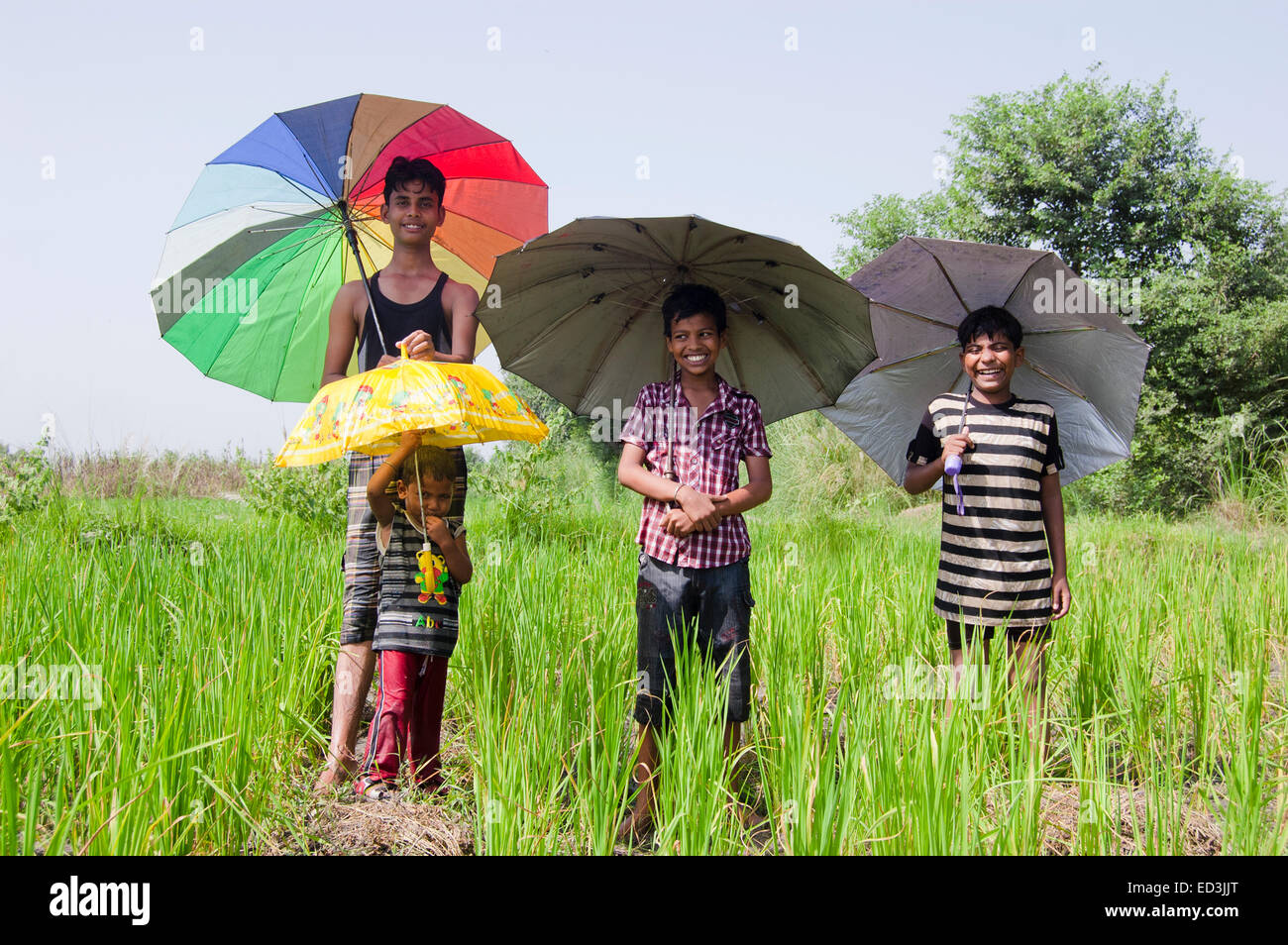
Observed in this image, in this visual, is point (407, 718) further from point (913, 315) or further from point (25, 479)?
point (25, 479)

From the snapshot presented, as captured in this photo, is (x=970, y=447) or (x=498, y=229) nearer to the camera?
(x=970, y=447)

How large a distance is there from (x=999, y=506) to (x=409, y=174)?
88.7 inches

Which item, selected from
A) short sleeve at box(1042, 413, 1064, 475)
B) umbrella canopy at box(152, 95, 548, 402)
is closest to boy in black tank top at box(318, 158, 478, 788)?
umbrella canopy at box(152, 95, 548, 402)

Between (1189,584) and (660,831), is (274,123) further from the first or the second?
(1189,584)

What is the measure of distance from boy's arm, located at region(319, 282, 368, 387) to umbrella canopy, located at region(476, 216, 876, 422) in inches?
16.7

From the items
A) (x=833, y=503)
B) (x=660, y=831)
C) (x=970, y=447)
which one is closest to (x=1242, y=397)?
(x=833, y=503)

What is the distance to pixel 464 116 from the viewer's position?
3.05 m

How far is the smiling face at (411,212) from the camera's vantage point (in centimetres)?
268

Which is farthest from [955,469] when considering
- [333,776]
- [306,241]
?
[306,241]

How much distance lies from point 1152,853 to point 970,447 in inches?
51.9

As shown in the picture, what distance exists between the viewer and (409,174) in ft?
8.82

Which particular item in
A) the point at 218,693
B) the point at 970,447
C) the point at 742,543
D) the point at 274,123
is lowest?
the point at 218,693

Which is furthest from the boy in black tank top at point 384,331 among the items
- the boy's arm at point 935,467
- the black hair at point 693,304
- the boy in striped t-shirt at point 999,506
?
the boy in striped t-shirt at point 999,506

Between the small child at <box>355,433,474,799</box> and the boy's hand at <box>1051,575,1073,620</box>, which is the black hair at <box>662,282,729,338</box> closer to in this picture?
the small child at <box>355,433,474,799</box>
